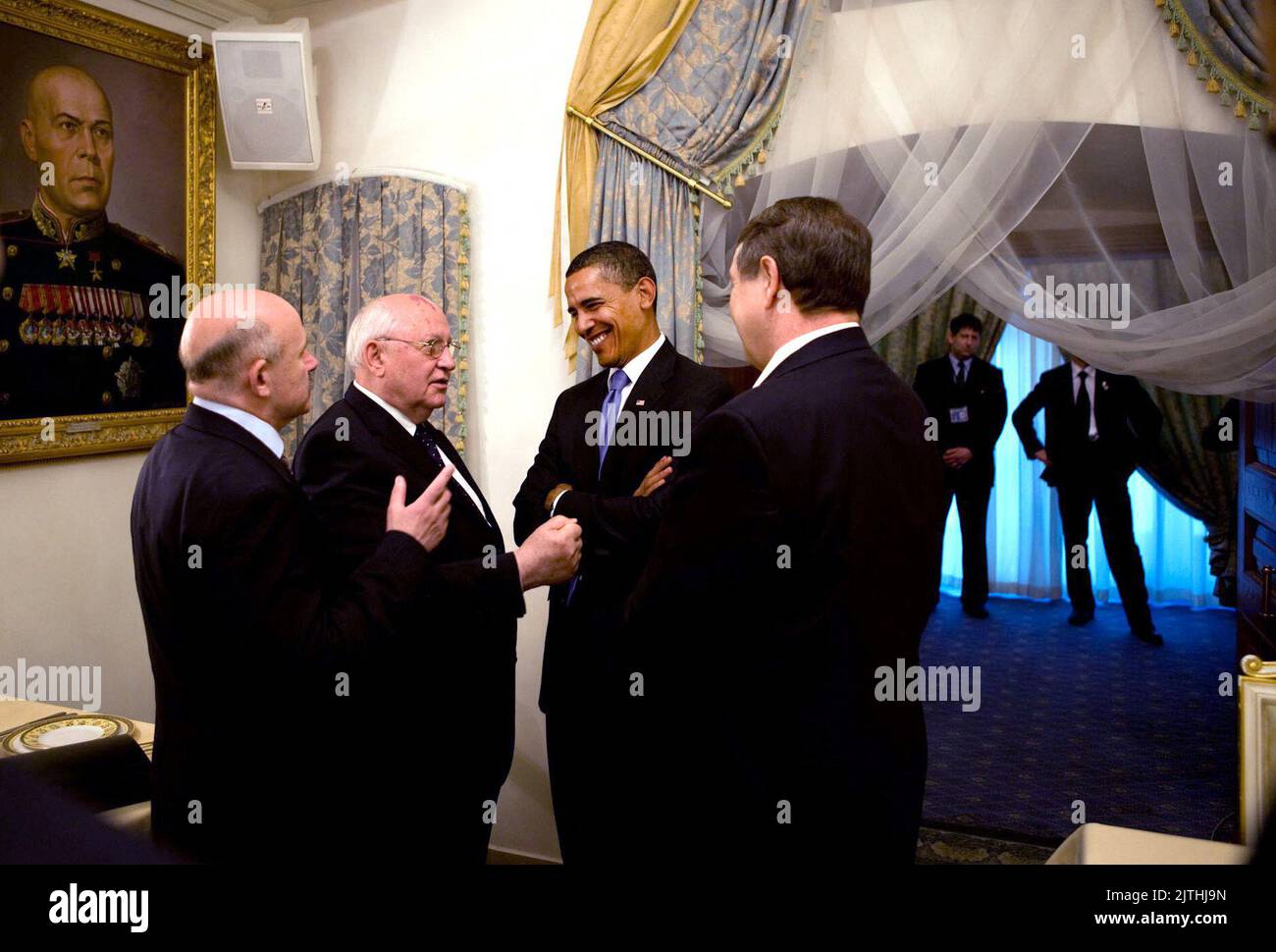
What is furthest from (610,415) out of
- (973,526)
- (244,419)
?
(973,526)

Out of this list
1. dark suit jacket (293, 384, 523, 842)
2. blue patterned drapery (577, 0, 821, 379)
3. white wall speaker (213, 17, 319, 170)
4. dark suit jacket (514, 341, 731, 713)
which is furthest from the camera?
white wall speaker (213, 17, 319, 170)

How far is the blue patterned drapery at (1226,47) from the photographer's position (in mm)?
2506

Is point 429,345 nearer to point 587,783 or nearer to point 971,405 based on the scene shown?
point 587,783

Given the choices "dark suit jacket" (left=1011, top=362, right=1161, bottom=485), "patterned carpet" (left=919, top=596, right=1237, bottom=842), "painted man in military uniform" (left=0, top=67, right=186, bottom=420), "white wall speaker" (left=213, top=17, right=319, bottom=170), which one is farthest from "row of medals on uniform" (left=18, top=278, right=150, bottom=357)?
"dark suit jacket" (left=1011, top=362, right=1161, bottom=485)

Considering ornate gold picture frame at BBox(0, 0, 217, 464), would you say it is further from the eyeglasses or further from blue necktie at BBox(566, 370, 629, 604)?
blue necktie at BBox(566, 370, 629, 604)

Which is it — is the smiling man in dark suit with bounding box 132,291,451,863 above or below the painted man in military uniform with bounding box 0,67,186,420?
below

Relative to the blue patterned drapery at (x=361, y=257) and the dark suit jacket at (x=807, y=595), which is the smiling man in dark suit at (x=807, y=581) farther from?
the blue patterned drapery at (x=361, y=257)

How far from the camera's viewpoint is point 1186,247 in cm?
265

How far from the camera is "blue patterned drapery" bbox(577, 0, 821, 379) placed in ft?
9.63

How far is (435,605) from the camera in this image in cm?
200

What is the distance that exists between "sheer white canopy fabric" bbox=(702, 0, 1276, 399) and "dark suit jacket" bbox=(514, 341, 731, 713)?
765 millimetres

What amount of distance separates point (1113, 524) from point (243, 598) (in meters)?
5.17

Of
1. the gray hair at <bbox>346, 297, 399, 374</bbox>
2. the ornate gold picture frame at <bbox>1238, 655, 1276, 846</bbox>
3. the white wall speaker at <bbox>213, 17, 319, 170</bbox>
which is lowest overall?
the ornate gold picture frame at <bbox>1238, 655, 1276, 846</bbox>
